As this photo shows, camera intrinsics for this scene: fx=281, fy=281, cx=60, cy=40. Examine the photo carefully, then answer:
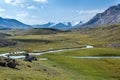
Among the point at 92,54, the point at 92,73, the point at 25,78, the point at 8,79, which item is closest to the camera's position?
the point at 8,79

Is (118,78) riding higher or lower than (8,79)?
lower

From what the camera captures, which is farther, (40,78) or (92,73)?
(92,73)

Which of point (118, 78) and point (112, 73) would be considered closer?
point (118, 78)

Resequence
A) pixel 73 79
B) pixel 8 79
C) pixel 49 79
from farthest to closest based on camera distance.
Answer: pixel 73 79 < pixel 49 79 < pixel 8 79

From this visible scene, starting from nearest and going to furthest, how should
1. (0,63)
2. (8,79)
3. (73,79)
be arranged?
(8,79), (0,63), (73,79)

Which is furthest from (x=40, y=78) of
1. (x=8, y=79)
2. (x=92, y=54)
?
(x=92, y=54)

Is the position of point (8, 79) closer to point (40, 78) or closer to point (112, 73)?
point (40, 78)

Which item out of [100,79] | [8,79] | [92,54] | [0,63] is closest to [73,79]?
[100,79]

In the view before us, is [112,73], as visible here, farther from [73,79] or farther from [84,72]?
[73,79]

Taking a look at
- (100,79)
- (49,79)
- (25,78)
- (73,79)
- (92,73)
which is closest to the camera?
(25,78)
